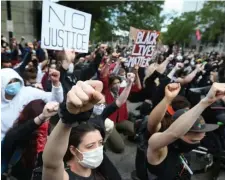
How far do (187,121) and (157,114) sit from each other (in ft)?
1.33

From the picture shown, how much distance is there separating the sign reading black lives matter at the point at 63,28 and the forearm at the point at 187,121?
6.43 feet

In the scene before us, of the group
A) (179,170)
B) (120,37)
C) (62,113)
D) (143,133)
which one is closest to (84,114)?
(62,113)

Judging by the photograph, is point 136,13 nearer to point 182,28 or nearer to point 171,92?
point 171,92

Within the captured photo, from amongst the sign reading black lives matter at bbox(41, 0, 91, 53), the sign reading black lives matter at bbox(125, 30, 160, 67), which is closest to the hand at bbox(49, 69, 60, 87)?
the sign reading black lives matter at bbox(41, 0, 91, 53)

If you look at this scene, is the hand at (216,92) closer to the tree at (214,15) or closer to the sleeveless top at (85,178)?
the sleeveless top at (85,178)

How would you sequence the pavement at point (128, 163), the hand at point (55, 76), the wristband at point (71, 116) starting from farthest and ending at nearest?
the pavement at point (128, 163) < the hand at point (55, 76) < the wristband at point (71, 116)

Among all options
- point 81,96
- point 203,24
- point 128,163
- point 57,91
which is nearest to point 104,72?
point 128,163

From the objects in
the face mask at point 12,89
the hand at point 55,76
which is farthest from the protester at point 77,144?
the face mask at point 12,89

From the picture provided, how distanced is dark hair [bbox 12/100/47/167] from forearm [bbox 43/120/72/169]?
3.75ft

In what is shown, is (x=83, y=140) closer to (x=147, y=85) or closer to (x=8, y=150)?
(x=8, y=150)

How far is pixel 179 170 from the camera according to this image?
2.11m

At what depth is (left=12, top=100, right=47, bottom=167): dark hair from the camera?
2.39m

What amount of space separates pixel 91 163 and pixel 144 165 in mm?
672

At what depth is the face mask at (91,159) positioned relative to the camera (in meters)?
1.73
